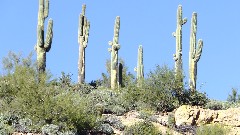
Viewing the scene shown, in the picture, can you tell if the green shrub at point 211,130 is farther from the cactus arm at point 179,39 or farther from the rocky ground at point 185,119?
the cactus arm at point 179,39

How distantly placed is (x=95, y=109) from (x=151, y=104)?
152 inches

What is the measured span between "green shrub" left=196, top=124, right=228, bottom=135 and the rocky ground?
52 centimetres

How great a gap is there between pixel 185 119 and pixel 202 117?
2.41 feet

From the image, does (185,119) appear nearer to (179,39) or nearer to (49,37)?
(179,39)

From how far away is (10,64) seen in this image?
106 feet

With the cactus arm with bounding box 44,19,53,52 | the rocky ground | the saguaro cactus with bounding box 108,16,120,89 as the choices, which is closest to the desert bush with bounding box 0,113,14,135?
the rocky ground

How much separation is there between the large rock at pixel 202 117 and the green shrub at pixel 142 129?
7.48 ft

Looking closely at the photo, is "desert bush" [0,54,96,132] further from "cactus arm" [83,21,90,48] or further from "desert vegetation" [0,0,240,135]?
"cactus arm" [83,21,90,48]

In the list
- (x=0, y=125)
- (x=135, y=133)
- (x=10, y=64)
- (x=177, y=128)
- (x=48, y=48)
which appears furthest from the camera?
(x=10, y=64)

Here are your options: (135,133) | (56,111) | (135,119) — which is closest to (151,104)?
(135,119)

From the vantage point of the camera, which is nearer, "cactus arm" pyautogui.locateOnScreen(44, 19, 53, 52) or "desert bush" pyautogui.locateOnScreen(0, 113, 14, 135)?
"desert bush" pyautogui.locateOnScreen(0, 113, 14, 135)

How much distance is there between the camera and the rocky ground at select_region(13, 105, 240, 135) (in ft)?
81.2

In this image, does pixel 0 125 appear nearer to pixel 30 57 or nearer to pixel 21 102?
pixel 21 102

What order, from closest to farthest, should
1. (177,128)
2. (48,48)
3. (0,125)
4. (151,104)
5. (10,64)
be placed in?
1. (0,125)
2. (177,128)
3. (151,104)
4. (48,48)
5. (10,64)
